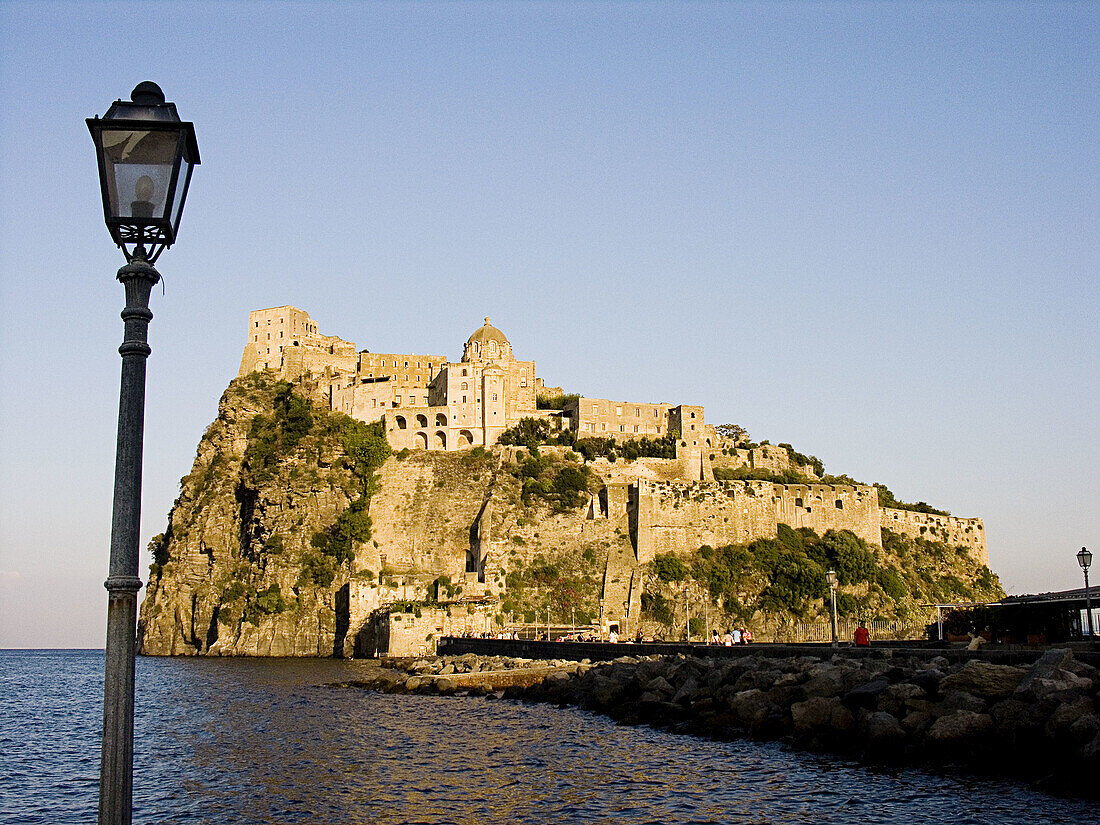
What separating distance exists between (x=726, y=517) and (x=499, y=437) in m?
19.1

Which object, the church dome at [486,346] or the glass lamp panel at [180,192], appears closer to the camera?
the glass lamp panel at [180,192]

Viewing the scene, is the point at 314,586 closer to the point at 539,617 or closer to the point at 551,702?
the point at 539,617

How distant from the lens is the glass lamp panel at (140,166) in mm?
5398

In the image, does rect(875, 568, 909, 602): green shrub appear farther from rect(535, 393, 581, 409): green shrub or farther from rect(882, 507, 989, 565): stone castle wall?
rect(535, 393, 581, 409): green shrub

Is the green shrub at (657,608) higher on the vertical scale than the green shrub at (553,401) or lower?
lower

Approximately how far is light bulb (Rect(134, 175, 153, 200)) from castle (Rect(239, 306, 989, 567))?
210 ft

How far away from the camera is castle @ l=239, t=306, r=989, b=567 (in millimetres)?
71188

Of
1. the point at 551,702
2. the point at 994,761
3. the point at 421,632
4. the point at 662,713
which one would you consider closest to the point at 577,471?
the point at 421,632

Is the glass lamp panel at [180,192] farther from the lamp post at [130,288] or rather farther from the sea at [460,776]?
the sea at [460,776]

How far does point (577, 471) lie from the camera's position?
73.9 metres

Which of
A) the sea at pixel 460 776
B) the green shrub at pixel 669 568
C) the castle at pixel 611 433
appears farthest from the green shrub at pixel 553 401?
the sea at pixel 460 776

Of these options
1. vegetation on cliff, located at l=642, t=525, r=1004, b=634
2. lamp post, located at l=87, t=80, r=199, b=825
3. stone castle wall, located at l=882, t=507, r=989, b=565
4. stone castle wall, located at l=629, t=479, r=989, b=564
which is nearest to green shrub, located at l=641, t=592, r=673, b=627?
vegetation on cliff, located at l=642, t=525, r=1004, b=634

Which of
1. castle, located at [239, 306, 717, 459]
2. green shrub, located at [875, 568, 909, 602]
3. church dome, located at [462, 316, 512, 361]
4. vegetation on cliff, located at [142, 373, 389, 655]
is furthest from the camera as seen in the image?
church dome, located at [462, 316, 512, 361]

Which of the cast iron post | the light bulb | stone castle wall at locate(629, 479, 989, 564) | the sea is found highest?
stone castle wall at locate(629, 479, 989, 564)
